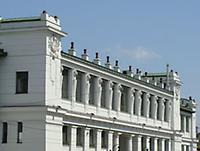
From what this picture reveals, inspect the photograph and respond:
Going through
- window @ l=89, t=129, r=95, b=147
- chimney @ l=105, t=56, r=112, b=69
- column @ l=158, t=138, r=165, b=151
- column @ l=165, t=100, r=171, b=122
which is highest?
chimney @ l=105, t=56, r=112, b=69

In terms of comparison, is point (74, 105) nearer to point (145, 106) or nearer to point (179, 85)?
point (145, 106)

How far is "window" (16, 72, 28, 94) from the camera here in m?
59.9

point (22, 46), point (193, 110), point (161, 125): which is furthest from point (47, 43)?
point (193, 110)

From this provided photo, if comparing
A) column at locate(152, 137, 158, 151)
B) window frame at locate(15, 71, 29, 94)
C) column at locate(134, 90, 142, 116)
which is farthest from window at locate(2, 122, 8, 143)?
column at locate(152, 137, 158, 151)

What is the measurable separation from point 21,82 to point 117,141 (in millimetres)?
20835

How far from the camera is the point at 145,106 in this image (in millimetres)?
86250

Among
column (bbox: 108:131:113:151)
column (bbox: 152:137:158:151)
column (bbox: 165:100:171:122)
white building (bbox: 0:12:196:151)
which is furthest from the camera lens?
column (bbox: 165:100:171:122)

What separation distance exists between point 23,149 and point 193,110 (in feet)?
182

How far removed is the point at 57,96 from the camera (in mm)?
60750

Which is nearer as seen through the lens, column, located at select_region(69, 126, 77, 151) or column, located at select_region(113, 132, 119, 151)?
column, located at select_region(69, 126, 77, 151)

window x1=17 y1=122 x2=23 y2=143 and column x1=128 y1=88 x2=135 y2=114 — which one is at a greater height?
column x1=128 y1=88 x2=135 y2=114

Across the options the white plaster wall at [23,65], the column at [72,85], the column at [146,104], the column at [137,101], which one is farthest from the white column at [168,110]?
the white plaster wall at [23,65]

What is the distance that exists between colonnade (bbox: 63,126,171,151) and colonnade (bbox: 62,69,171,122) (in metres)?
3.06

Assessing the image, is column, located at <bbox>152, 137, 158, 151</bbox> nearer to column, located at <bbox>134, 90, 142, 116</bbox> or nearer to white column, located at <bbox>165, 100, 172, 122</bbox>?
white column, located at <bbox>165, 100, 172, 122</bbox>
